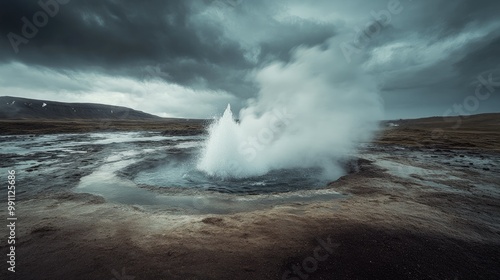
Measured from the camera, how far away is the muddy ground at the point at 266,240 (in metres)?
4.93

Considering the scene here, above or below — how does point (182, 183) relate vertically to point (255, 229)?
below

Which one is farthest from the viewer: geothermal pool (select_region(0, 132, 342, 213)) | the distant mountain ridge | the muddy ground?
the distant mountain ridge

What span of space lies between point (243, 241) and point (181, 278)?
185cm

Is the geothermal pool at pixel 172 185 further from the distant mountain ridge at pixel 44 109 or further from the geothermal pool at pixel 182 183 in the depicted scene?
the distant mountain ridge at pixel 44 109

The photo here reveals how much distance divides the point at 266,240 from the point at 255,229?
70cm

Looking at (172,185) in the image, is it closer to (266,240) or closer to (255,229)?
(255,229)

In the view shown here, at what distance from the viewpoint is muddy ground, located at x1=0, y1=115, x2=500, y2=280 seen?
194 inches

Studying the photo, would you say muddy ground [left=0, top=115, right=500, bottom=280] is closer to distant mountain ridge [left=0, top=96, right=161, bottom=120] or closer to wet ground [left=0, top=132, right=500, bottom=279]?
wet ground [left=0, top=132, right=500, bottom=279]

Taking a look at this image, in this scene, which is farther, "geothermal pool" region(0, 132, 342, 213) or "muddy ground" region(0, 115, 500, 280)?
"geothermal pool" region(0, 132, 342, 213)

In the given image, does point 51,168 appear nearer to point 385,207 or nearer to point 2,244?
point 2,244

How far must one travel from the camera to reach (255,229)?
6727mm

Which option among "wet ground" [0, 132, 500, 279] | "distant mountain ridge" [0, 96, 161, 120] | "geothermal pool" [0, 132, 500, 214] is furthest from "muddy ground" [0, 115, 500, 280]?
"distant mountain ridge" [0, 96, 161, 120]

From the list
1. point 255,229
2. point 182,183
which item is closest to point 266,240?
point 255,229

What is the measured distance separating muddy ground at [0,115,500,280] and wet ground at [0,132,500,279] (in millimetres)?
31
